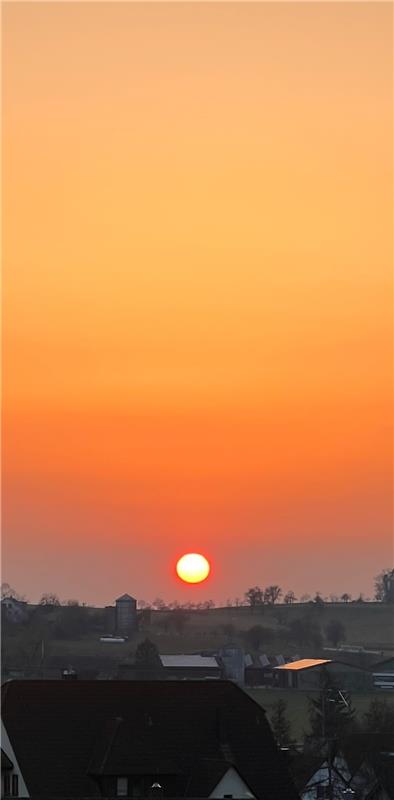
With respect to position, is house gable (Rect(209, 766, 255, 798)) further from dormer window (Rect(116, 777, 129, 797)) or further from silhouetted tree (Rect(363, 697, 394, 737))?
silhouetted tree (Rect(363, 697, 394, 737))

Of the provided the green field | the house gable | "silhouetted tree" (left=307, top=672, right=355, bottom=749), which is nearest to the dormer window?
the house gable

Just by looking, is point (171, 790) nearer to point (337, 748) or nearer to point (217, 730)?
point (217, 730)

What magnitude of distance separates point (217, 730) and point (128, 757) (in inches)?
172

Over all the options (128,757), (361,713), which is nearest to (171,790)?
(128,757)

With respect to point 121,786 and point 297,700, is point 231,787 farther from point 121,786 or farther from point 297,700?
point 297,700

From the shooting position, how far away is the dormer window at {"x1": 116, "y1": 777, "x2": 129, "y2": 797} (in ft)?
Answer: 218

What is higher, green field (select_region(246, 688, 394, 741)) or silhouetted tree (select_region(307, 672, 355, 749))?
green field (select_region(246, 688, 394, 741))

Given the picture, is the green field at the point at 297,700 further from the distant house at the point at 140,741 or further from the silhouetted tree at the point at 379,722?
the distant house at the point at 140,741

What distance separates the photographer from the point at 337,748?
3979 inches

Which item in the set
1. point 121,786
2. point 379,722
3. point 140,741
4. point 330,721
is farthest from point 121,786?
point 379,722

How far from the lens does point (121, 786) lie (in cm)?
6662

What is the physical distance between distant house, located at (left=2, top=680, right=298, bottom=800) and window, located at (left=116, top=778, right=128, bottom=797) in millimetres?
39

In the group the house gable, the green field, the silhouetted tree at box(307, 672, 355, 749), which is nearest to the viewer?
the house gable

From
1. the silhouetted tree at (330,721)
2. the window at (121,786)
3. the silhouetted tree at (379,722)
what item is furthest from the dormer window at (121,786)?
the silhouetted tree at (379,722)
